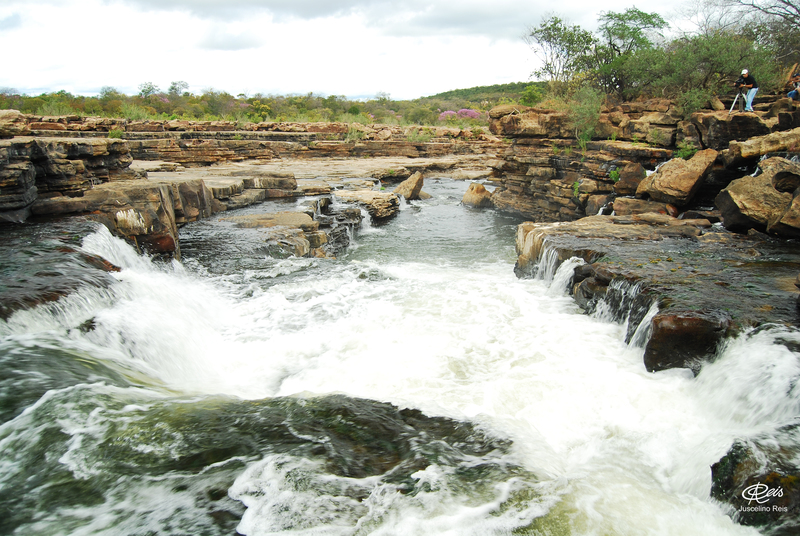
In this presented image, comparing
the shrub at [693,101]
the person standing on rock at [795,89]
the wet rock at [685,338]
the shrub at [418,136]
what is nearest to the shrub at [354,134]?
the shrub at [418,136]

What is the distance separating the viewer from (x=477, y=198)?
13812mm

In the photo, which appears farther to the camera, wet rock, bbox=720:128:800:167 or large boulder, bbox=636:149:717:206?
large boulder, bbox=636:149:717:206

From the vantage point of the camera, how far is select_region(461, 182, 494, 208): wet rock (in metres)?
13.8

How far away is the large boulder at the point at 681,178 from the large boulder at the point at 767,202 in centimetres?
94

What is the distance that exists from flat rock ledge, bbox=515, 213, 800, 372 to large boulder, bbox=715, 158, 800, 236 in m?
0.19

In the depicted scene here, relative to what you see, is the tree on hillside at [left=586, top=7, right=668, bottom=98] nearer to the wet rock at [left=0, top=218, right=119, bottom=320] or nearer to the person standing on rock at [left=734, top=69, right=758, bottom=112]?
the person standing on rock at [left=734, top=69, right=758, bottom=112]

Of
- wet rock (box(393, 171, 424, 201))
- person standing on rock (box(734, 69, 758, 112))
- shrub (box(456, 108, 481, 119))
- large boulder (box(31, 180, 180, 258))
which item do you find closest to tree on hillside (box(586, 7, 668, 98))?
person standing on rock (box(734, 69, 758, 112))

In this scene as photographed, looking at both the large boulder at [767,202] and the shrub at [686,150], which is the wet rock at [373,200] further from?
the large boulder at [767,202]

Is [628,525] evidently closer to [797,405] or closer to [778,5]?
[797,405]

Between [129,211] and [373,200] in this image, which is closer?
[129,211]

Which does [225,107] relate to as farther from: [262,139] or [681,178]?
[681,178]

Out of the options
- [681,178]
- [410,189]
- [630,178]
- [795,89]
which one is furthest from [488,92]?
[681,178]

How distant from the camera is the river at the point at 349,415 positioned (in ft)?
6.48

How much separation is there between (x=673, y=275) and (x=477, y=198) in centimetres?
935
